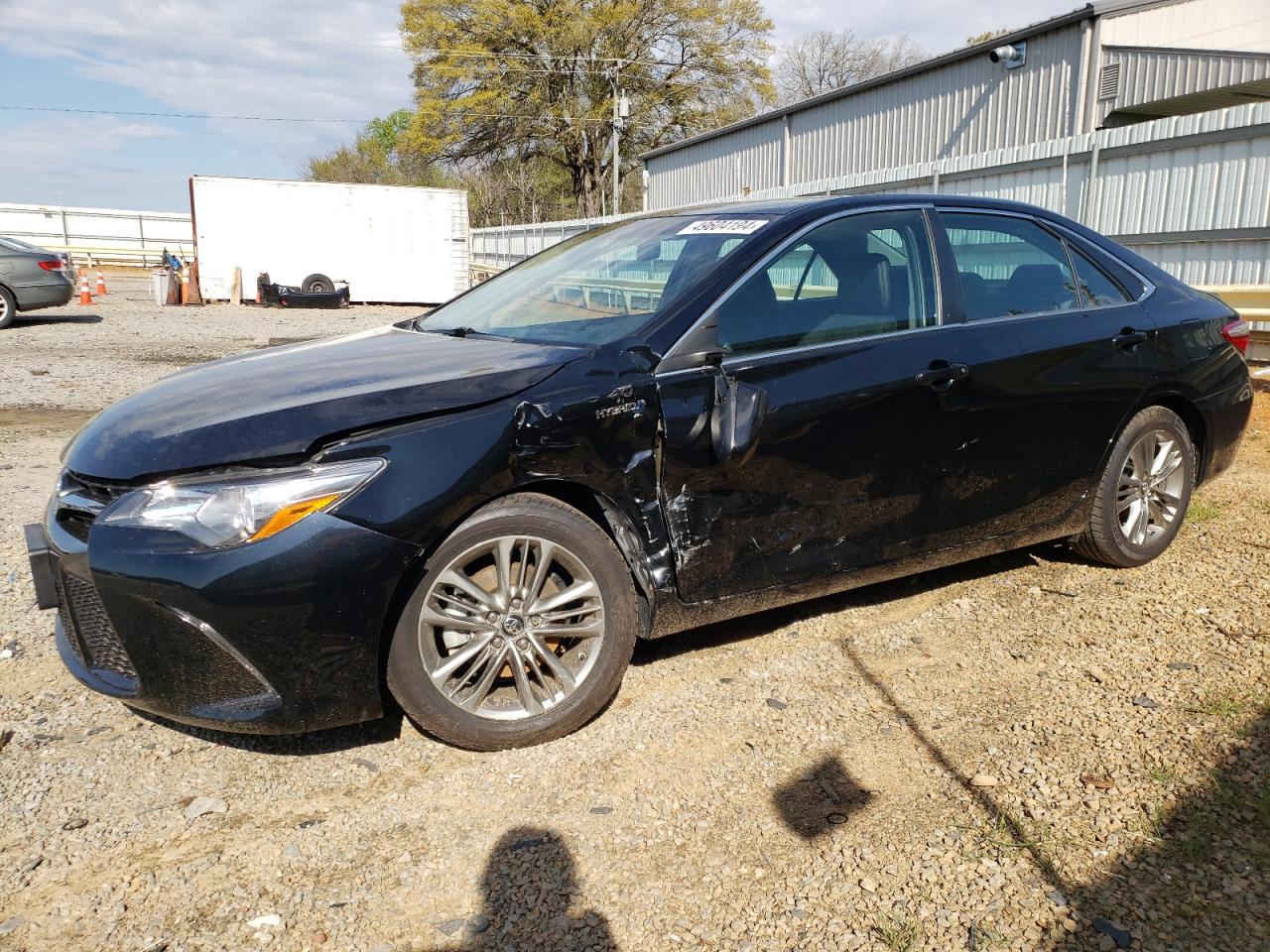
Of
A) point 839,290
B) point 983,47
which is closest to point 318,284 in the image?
point 983,47

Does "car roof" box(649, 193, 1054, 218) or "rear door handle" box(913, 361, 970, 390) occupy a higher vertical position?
"car roof" box(649, 193, 1054, 218)

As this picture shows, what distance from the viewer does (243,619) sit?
2.55 meters

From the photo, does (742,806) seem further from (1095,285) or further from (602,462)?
(1095,285)

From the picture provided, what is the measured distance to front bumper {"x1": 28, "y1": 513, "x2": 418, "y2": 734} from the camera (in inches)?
100

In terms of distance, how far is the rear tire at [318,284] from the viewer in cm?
2425

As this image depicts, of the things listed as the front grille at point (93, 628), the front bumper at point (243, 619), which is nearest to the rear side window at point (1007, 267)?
the front bumper at point (243, 619)

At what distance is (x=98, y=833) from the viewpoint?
2629mm

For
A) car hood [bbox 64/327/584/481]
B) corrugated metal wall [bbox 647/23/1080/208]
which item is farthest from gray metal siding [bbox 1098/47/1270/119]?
car hood [bbox 64/327/584/481]

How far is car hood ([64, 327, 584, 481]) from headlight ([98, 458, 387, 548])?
59 millimetres

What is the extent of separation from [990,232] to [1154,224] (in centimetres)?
774

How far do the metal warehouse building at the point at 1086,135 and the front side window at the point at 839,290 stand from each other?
760 cm

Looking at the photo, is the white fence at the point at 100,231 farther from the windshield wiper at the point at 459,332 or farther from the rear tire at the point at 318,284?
the windshield wiper at the point at 459,332

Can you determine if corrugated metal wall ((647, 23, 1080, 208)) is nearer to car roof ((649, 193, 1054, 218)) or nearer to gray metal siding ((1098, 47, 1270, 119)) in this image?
gray metal siding ((1098, 47, 1270, 119))

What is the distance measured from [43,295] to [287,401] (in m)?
16.3
